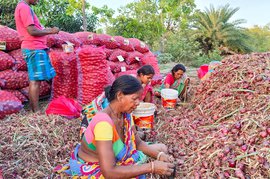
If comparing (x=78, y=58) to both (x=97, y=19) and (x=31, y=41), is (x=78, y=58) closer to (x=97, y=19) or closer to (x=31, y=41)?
(x=31, y=41)

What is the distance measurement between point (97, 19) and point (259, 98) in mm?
8230

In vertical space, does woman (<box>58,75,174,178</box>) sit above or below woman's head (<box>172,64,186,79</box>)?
below

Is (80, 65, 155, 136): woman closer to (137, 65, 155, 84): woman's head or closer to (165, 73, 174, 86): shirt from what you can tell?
(137, 65, 155, 84): woman's head

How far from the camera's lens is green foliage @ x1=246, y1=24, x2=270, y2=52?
12.1 m

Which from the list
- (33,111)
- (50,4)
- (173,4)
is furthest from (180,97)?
(173,4)

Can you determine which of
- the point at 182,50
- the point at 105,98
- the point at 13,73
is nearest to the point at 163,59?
the point at 182,50

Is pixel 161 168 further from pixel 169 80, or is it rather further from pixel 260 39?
pixel 260 39

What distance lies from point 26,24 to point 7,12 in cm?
616

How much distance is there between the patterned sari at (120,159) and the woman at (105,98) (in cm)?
48

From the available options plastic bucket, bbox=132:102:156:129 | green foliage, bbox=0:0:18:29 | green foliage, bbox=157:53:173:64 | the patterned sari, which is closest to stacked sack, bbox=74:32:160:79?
plastic bucket, bbox=132:102:156:129

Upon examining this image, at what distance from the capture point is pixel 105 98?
2131 millimetres

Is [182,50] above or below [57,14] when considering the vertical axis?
below

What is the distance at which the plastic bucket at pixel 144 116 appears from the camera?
235 cm

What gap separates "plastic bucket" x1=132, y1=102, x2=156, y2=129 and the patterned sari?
0.69 m
